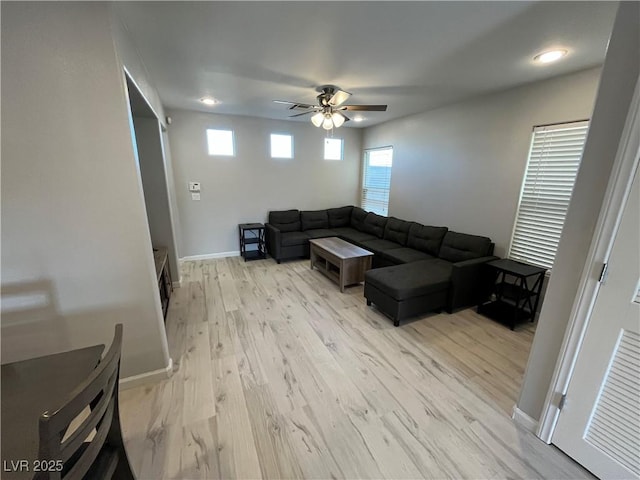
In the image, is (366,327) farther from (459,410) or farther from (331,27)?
(331,27)

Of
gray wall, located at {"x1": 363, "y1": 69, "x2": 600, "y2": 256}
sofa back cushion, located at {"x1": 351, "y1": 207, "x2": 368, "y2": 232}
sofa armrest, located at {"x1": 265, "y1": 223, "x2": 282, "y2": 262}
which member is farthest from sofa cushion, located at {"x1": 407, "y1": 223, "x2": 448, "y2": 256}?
sofa armrest, located at {"x1": 265, "y1": 223, "x2": 282, "y2": 262}

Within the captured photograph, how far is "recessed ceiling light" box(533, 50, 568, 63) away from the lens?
2075mm

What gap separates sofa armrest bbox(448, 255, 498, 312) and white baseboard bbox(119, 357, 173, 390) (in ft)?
9.39

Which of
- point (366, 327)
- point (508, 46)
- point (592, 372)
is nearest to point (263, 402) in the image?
point (366, 327)

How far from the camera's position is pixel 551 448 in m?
A: 1.54

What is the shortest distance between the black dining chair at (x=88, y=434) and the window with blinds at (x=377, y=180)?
16.1ft

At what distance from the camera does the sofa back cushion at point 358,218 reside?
5.30 metres

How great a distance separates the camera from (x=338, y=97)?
9.16 feet

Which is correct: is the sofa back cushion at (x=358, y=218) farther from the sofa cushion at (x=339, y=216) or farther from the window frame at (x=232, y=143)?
the window frame at (x=232, y=143)

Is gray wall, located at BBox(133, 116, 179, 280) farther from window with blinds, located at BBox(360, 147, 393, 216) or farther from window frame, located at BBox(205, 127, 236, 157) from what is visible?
window with blinds, located at BBox(360, 147, 393, 216)

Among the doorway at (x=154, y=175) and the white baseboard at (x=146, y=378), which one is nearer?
the white baseboard at (x=146, y=378)

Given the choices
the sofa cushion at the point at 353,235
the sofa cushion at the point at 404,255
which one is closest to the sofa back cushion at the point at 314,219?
the sofa cushion at the point at 353,235

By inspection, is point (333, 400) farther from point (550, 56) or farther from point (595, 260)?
point (550, 56)

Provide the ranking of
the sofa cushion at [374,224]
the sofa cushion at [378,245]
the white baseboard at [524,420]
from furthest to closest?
the sofa cushion at [374,224] < the sofa cushion at [378,245] < the white baseboard at [524,420]
